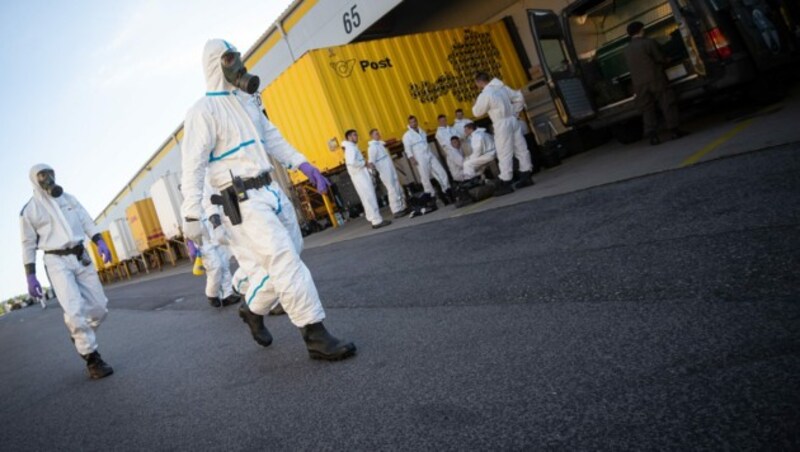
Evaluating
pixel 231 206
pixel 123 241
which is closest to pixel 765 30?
pixel 231 206

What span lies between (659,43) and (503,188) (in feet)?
10.6

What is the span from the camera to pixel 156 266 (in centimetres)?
2677

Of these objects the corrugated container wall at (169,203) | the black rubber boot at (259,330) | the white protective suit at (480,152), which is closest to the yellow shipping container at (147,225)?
the corrugated container wall at (169,203)

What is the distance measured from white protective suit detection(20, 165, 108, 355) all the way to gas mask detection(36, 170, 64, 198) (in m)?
0.04

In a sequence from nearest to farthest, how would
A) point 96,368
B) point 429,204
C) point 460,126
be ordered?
1. point 96,368
2. point 429,204
3. point 460,126

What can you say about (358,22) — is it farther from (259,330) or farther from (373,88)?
(259,330)

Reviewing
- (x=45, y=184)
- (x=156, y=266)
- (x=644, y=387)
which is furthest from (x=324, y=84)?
(x=156, y=266)

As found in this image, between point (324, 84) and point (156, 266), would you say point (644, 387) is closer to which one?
point (324, 84)

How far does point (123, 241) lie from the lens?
28453 mm

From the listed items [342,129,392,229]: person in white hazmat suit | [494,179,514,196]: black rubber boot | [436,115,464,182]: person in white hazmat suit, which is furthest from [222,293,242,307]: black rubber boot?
[436,115,464,182]: person in white hazmat suit

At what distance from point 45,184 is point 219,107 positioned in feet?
9.16

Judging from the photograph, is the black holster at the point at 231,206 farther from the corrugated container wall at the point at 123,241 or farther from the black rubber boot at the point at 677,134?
the corrugated container wall at the point at 123,241

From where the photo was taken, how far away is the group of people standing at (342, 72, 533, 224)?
6976mm

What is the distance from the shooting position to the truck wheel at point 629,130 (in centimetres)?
735
